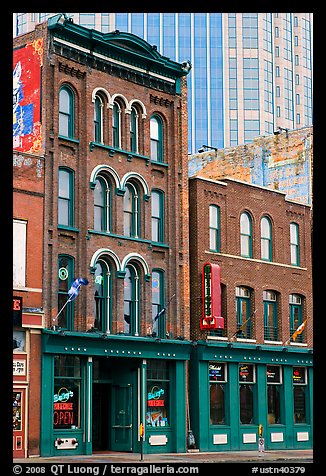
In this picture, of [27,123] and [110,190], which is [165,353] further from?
[27,123]

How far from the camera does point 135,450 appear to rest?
3897 cm

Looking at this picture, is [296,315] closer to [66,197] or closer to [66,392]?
[66,197]

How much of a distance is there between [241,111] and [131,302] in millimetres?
114061

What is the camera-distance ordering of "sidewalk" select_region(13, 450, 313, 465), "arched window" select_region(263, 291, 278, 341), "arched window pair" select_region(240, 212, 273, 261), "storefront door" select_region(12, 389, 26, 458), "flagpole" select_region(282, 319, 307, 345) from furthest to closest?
"arched window" select_region(263, 291, 278, 341)
"flagpole" select_region(282, 319, 307, 345)
"arched window pair" select_region(240, 212, 273, 261)
"storefront door" select_region(12, 389, 26, 458)
"sidewalk" select_region(13, 450, 313, 465)

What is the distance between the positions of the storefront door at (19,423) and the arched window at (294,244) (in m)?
20.0

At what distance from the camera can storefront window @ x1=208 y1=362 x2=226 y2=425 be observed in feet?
140

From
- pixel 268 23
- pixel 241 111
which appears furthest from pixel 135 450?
pixel 268 23

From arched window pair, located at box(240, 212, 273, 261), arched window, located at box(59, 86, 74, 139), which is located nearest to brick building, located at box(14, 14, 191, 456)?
arched window, located at box(59, 86, 74, 139)

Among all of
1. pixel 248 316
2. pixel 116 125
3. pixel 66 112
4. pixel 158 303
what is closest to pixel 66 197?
pixel 66 112

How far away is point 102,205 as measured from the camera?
39.3 m

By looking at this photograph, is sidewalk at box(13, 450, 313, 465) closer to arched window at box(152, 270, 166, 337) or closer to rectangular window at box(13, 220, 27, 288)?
arched window at box(152, 270, 166, 337)

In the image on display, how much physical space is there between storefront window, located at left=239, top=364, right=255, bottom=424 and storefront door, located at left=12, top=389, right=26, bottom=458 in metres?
13.5
